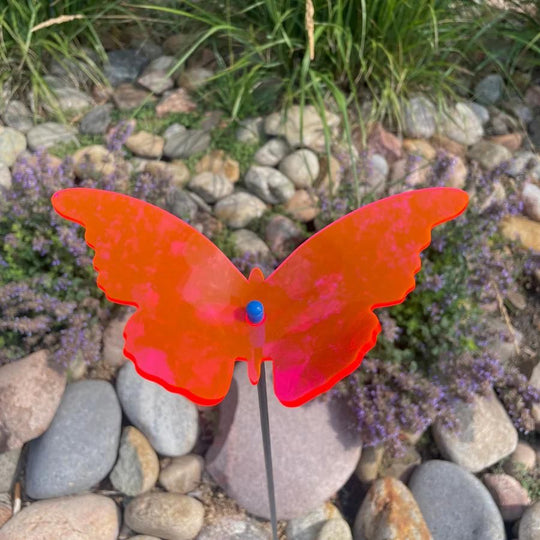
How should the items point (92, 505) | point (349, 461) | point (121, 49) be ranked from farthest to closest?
point (121, 49)
point (349, 461)
point (92, 505)

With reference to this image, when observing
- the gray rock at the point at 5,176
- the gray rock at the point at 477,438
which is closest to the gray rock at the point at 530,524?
the gray rock at the point at 477,438

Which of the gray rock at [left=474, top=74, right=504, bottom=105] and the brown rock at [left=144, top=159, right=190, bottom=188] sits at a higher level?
the gray rock at [left=474, top=74, right=504, bottom=105]

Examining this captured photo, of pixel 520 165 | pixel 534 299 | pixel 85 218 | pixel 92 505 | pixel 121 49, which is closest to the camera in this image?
pixel 85 218

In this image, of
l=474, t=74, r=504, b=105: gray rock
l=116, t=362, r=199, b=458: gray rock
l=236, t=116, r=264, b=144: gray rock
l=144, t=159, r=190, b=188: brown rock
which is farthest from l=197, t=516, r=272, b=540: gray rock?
l=474, t=74, r=504, b=105: gray rock

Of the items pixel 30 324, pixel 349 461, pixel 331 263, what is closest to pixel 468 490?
pixel 349 461

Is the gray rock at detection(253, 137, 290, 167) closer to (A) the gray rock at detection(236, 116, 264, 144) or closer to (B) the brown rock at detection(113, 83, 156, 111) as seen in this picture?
(A) the gray rock at detection(236, 116, 264, 144)

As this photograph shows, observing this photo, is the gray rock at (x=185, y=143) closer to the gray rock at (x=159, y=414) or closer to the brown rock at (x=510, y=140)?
the gray rock at (x=159, y=414)

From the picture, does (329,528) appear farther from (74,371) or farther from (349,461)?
(74,371)
